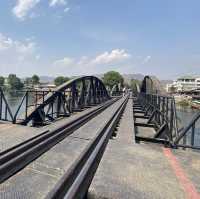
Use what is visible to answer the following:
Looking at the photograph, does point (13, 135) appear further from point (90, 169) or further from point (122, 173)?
point (122, 173)

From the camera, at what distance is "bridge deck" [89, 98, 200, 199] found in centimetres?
295

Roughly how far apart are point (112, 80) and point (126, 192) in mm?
130168

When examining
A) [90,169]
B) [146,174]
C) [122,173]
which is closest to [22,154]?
[90,169]

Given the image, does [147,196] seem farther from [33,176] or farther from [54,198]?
[33,176]

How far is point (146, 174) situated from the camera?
3551 millimetres

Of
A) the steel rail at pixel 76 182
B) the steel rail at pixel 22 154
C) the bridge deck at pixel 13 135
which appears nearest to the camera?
the steel rail at pixel 76 182

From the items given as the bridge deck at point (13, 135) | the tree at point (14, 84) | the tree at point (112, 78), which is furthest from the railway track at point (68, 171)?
the tree at point (112, 78)

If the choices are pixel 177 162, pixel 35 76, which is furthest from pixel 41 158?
pixel 35 76

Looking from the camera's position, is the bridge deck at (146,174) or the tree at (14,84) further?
the tree at (14,84)

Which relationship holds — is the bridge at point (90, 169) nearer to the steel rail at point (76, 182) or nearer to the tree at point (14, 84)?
the steel rail at point (76, 182)

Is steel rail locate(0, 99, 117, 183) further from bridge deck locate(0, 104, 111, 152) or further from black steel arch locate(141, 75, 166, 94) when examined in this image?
black steel arch locate(141, 75, 166, 94)

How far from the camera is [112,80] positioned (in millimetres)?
132125

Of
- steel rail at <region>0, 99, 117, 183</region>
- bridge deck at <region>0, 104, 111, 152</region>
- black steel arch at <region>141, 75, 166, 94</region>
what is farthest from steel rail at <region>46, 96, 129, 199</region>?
black steel arch at <region>141, 75, 166, 94</region>

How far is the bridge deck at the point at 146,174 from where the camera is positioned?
9.68 feet
